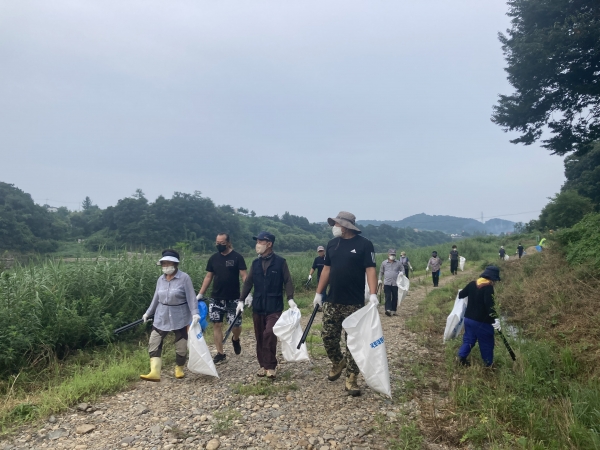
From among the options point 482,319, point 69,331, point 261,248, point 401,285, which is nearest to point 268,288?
point 261,248

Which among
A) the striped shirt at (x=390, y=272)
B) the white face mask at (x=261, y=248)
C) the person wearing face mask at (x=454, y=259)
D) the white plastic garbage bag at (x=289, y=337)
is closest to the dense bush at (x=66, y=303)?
the white face mask at (x=261, y=248)

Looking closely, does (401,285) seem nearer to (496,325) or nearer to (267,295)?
(496,325)

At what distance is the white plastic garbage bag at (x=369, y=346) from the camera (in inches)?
151

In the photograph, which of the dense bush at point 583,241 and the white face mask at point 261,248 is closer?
the white face mask at point 261,248

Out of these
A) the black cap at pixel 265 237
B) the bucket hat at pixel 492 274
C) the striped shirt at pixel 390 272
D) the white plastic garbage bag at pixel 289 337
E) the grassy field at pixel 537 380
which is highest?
the black cap at pixel 265 237

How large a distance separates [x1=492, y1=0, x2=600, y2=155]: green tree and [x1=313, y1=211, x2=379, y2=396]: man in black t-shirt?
30.0 feet

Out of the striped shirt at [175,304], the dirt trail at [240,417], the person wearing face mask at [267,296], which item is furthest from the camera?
the striped shirt at [175,304]

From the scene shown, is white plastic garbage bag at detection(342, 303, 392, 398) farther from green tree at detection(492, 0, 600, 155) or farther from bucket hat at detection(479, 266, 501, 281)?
green tree at detection(492, 0, 600, 155)

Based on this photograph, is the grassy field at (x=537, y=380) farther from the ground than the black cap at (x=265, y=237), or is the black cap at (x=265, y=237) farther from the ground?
the black cap at (x=265, y=237)

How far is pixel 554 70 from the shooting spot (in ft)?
33.9

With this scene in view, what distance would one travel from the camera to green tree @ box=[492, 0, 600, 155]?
954 centimetres

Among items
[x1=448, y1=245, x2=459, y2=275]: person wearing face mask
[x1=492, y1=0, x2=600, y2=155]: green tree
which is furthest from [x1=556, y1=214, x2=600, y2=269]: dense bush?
[x1=448, y1=245, x2=459, y2=275]: person wearing face mask

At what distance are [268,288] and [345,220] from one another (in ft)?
4.29

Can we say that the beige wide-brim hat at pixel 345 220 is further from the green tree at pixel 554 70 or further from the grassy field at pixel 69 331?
the green tree at pixel 554 70
